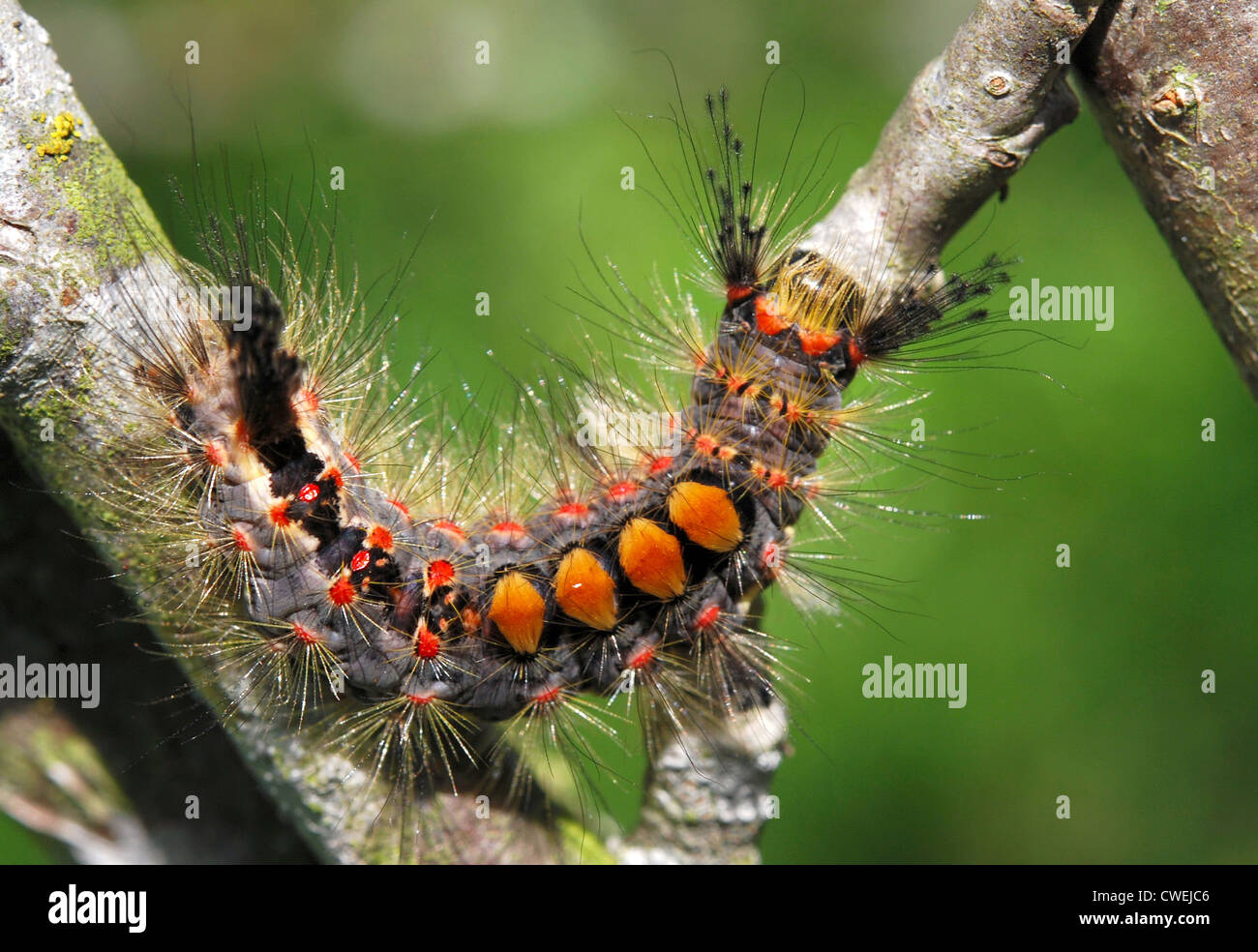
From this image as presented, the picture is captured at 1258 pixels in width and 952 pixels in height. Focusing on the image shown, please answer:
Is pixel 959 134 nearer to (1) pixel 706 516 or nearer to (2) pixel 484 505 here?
(1) pixel 706 516

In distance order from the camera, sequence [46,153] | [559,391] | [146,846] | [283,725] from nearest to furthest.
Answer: [46,153] → [283,725] → [559,391] → [146,846]

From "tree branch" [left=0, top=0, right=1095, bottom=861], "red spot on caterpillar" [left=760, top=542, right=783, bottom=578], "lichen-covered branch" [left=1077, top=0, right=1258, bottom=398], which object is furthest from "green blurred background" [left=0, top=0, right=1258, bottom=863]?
"lichen-covered branch" [left=1077, top=0, right=1258, bottom=398]

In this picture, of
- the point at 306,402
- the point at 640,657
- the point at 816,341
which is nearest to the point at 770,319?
the point at 816,341

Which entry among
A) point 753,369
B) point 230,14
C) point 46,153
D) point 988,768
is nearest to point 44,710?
point 46,153

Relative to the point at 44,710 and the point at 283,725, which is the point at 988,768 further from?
the point at 44,710

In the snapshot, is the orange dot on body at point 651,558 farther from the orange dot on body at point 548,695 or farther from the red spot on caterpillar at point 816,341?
the red spot on caterpillar at point 816,341

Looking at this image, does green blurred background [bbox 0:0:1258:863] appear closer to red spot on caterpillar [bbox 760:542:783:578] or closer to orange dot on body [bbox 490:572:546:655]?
red spot on caterpillar [bbox 760:542:783:578]

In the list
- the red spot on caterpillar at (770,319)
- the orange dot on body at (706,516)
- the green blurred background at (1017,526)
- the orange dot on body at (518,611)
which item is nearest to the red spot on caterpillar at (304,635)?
the orange dot on body at (518,611)
